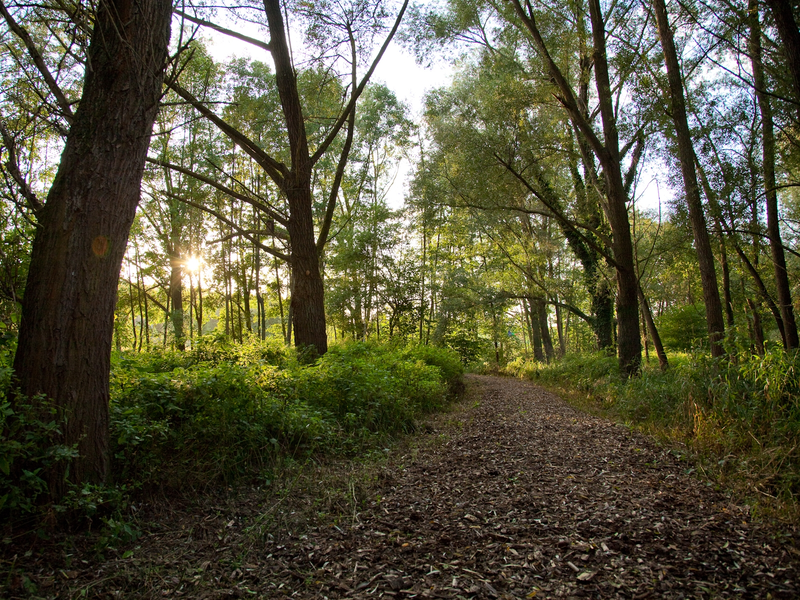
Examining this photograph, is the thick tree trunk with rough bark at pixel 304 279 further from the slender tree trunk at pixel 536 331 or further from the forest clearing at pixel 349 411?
the slender tree trunk at pixel 536 331

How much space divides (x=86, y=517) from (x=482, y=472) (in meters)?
2.91

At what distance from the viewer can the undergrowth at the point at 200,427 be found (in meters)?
2.30

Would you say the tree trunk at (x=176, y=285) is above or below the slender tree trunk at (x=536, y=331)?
above

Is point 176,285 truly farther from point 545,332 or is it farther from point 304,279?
point 545,332

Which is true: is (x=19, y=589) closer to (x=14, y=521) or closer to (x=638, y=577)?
(x=14, y=521)

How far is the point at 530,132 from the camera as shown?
9.75 metres

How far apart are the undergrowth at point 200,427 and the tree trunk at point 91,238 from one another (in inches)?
5.1

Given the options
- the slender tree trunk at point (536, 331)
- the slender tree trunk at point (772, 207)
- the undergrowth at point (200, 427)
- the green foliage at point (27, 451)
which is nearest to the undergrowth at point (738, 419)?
the undergrowth at point (200, 427)

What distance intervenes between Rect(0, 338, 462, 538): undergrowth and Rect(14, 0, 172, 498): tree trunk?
0.13 metres

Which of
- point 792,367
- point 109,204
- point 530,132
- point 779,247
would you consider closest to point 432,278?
point 530,132

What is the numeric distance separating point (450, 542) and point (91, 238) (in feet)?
A: 9.60

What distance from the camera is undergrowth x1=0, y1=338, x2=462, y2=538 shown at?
2299mm

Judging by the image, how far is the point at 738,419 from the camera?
154 inches

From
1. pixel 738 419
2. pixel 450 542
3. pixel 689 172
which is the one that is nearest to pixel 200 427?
pixel 450 542
